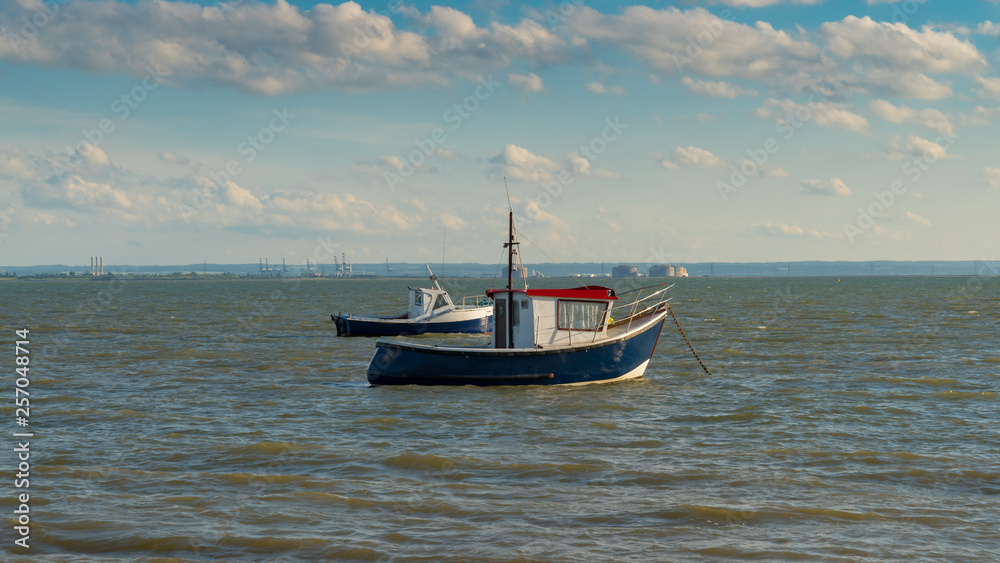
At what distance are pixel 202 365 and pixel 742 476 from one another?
23458mm

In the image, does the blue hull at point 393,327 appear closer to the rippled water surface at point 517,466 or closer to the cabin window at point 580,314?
the rippled water surface at point 517,466

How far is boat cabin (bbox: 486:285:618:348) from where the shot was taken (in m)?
25.1

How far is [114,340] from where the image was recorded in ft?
142

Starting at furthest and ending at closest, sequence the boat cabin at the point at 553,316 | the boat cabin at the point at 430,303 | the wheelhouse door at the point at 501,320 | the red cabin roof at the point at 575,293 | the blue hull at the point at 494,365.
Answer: the boat cabin at the point at 430,303 → the wheelhouse door at the point at 501,320 → the red cabin roof at the point at 575,293 → the boat cabin at the point at 553,316 → the blue hull at the point at 494,365

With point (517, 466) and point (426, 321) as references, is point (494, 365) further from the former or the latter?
point (426, 321)

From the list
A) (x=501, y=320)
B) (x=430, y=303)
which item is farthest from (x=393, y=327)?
(x=501, y=320)

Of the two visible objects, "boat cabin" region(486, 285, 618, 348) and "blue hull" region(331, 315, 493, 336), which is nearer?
"boat cabin" region(486, 285, 618, 348)

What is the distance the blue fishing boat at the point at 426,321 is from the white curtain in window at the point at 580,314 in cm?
1984

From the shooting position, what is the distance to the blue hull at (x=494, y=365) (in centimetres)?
2441

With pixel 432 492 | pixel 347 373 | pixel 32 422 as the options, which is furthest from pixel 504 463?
pixel 347 373

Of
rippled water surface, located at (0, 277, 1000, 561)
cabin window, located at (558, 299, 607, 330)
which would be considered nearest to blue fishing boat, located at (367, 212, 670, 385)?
cabin window, located at (558, 299, 607, 330)

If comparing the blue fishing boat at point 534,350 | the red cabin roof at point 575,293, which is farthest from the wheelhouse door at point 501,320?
the red cabin roof at point 575,293

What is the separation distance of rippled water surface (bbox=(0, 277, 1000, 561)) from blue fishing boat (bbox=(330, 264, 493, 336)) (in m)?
14.8

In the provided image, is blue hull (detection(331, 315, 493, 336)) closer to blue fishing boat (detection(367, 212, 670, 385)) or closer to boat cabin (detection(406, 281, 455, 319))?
boat cabin (detection(406, 281, 455, 319))
